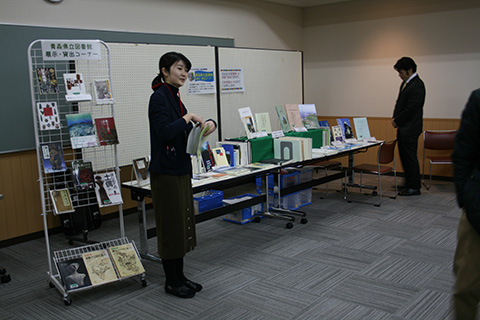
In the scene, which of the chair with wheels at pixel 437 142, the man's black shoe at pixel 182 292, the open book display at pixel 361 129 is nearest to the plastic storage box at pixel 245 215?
the man's black shoe at pixel 182 292

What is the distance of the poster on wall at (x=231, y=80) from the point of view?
562 centimetres

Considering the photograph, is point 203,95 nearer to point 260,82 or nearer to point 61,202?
point 260,82

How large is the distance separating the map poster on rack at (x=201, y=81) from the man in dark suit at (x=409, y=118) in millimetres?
2398


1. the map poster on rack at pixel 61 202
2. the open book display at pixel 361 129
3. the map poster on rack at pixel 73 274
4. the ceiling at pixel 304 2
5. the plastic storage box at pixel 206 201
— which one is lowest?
the map poster on rack at pixel 73 274

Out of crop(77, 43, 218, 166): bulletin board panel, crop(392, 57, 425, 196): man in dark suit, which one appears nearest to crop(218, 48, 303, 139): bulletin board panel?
crop(77, 43, 218, 166): bulletin board panel

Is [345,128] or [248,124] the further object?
Result: [345,128]

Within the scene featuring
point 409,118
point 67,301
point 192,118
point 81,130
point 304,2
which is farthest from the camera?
point 304,2

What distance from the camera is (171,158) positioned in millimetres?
2887

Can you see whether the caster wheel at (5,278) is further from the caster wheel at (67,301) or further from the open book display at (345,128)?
the open book display at (345,128)

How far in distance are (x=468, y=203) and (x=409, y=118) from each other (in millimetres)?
4171

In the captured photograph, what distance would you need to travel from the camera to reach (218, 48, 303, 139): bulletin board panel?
5.73 metres

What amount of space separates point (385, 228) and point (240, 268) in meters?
1.75

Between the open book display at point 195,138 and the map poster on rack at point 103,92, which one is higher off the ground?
the map poster on rack at point 103,92

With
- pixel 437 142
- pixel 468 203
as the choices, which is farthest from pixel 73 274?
pixel 437 142
